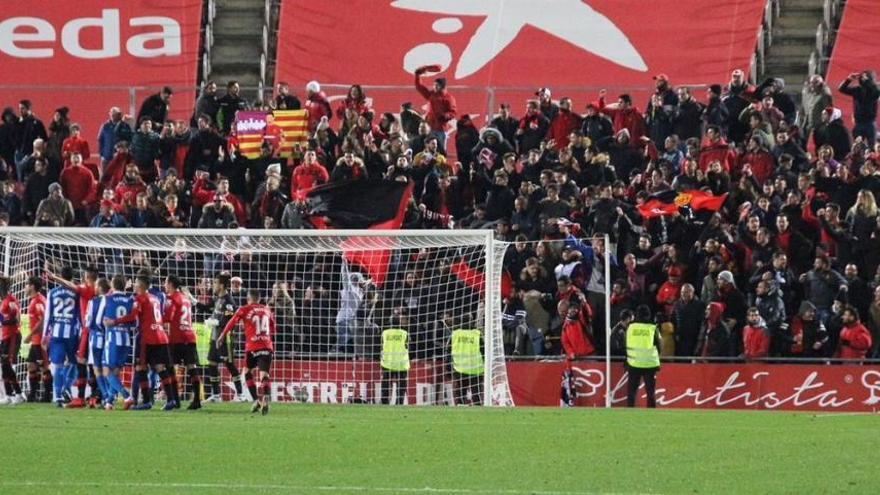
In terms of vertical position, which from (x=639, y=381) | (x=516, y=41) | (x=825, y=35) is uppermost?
(x=825, y=35)

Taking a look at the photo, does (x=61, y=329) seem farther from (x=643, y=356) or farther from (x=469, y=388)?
(x=643, y=356)

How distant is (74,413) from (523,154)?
10.0m

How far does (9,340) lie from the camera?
82.4 feet

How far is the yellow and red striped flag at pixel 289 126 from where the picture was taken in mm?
30438

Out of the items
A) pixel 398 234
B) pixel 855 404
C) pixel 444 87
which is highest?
pixel 444 87

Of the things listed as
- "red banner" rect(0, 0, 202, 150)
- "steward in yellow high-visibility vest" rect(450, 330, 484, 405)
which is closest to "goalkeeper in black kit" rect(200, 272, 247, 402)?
"steward in yellow high-visibility vest" rect(450, 330, 484, 405)

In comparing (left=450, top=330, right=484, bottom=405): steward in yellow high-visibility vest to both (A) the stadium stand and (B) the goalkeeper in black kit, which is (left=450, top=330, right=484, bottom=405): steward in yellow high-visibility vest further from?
(B) the goalkeeper in black kit

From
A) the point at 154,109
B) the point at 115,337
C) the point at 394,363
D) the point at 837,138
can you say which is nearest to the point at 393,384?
the point at 394,363

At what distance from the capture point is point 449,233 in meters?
25.7

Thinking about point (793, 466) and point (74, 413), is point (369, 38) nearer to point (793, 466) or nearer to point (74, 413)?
point (74, 413)

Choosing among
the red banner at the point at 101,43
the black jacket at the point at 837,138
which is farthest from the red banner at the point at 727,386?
the red banner at the point at 101,43

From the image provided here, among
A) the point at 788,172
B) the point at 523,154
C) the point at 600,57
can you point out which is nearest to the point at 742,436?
the point at 788,172

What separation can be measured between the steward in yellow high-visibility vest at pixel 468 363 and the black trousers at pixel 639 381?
2.01 meters

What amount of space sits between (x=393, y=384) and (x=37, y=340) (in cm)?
476
